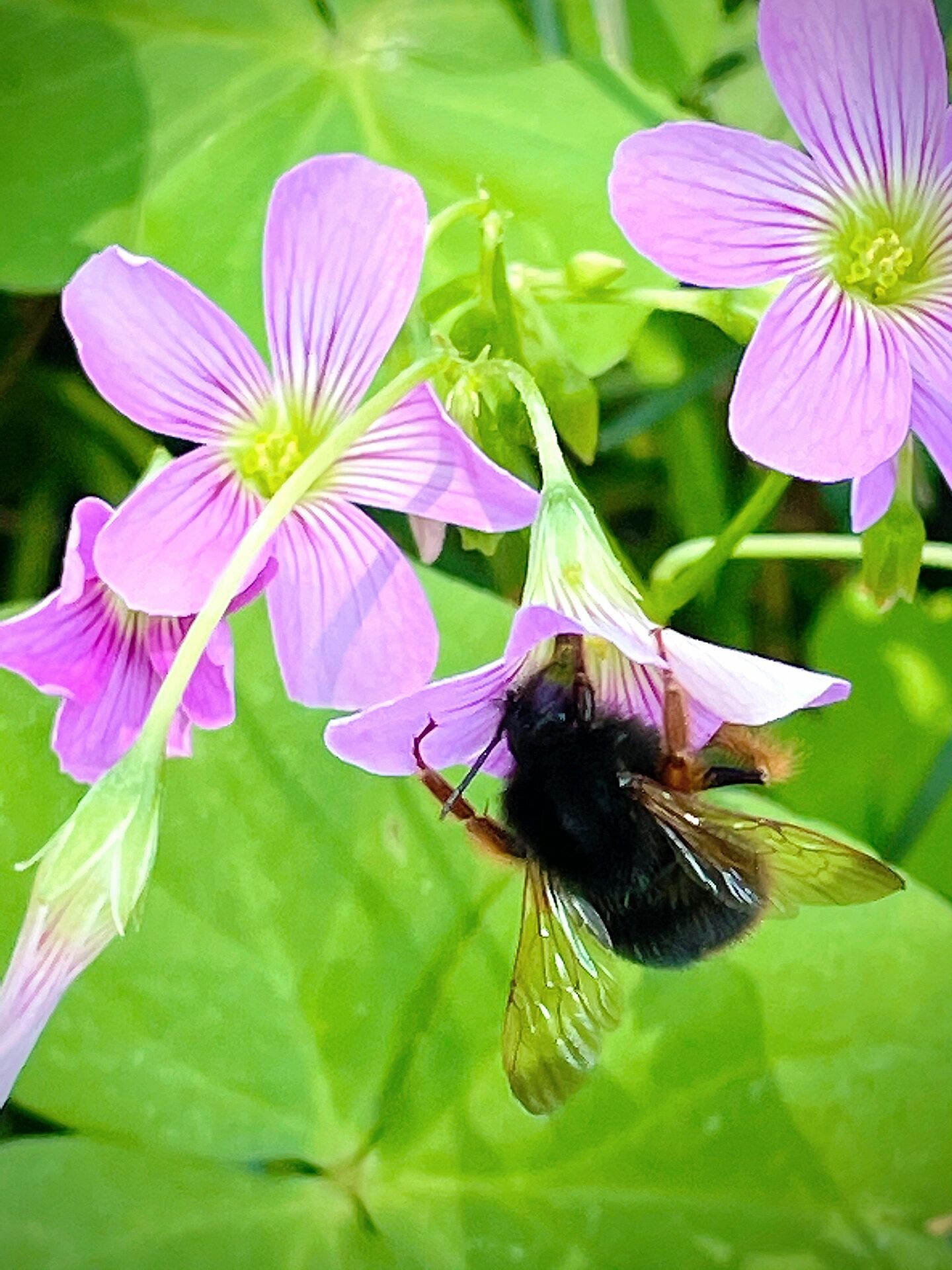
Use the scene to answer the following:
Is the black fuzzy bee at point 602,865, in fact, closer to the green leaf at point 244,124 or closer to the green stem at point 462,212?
the green stem at point 462,212

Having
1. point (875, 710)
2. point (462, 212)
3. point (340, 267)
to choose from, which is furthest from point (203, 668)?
point (875, 710)

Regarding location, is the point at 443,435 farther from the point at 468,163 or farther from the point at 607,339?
the point at 468,163

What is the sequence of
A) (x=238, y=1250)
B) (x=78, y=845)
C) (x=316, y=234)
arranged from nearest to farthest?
(x=78, y=845) < (x=316, y=234) < (x=238, y=1250)

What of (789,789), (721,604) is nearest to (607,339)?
(721,604)

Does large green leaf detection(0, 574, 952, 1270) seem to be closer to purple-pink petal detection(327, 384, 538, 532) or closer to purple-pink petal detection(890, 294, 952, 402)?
purple-pink petal detection(327, 384, 538, 532)

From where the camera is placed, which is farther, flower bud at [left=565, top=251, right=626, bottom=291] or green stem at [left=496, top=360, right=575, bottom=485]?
flower bud at [left=565, top=251, right=626, bottom=291]

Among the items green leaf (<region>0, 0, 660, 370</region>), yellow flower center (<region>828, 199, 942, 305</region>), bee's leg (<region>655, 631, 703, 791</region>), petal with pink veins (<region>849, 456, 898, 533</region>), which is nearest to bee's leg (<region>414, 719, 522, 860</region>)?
bee's leg (<region>655, 631, 703, 791</region>)
